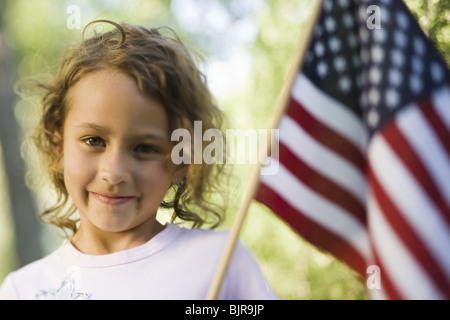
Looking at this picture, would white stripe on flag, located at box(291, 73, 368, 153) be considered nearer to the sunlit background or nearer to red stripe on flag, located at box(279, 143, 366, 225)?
red stripe on flag, located at box(279, 143, 366, 225)

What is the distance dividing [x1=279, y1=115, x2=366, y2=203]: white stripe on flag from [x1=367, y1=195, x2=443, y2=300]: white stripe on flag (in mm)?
166

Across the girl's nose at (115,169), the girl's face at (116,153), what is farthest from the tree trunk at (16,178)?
the girl's nose at (115,169)

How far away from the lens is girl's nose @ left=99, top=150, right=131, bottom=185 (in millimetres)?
1675

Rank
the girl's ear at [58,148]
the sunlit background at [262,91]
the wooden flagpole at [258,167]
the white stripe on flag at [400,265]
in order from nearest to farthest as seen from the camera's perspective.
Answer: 1. the white stripe on flag at [400,265]
2. the wooden flagpole at [258,167]
3. the girl's ear at [58,148]
4. the sunlit background at [262,91]

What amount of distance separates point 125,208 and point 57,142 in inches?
17.6

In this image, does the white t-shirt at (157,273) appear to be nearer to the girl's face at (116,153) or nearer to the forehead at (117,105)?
the girl's face at (116,153)

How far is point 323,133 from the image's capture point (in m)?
1.66

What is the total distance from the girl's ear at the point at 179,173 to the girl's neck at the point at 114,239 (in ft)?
0.52

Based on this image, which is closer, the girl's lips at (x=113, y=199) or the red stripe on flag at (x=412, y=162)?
the red stripe on flag at (x=412, y=162)

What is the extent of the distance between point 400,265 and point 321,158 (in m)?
0.38

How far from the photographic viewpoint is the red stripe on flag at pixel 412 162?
1.50 m

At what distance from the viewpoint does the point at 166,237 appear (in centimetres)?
184

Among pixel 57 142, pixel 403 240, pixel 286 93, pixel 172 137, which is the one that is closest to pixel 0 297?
pixel 57 142
